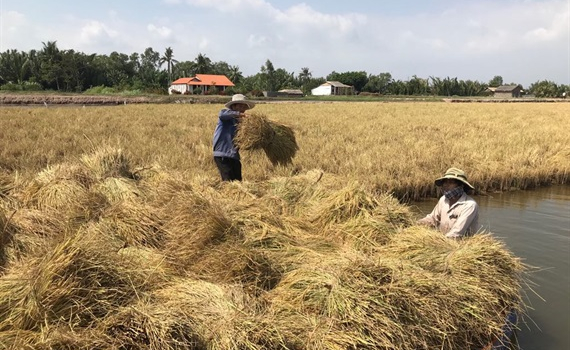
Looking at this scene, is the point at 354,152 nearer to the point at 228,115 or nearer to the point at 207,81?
the point at 228,115

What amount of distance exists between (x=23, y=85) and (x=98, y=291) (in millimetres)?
56736

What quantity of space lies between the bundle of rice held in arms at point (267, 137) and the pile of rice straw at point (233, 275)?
1.39 meters

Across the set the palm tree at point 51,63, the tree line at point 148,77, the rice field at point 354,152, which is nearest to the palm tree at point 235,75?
the tree line at point 148,77

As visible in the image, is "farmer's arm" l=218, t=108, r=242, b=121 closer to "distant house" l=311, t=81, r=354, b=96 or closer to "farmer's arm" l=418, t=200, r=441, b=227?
"farmer's arm" l=418, t=200, r=441, b=227

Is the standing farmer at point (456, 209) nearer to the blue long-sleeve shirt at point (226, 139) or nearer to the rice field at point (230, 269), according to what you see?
the rice field at point (230, 269)

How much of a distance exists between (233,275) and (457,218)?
2.48 m

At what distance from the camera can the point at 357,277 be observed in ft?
8.66

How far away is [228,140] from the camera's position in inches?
228

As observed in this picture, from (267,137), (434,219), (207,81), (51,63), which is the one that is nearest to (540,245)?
(434,219)

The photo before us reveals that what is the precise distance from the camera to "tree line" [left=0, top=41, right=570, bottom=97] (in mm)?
54875

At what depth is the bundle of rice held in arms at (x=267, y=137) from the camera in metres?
5.61

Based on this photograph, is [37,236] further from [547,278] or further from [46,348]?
[547,278]

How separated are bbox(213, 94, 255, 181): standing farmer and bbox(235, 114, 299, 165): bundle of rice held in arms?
13 centimetres

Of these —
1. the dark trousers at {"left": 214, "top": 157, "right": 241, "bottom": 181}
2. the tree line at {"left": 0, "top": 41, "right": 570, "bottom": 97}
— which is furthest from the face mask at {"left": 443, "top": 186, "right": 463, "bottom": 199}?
the tree line at {"left": 0, "top": 41, "right": 570, "bottom": 97}
